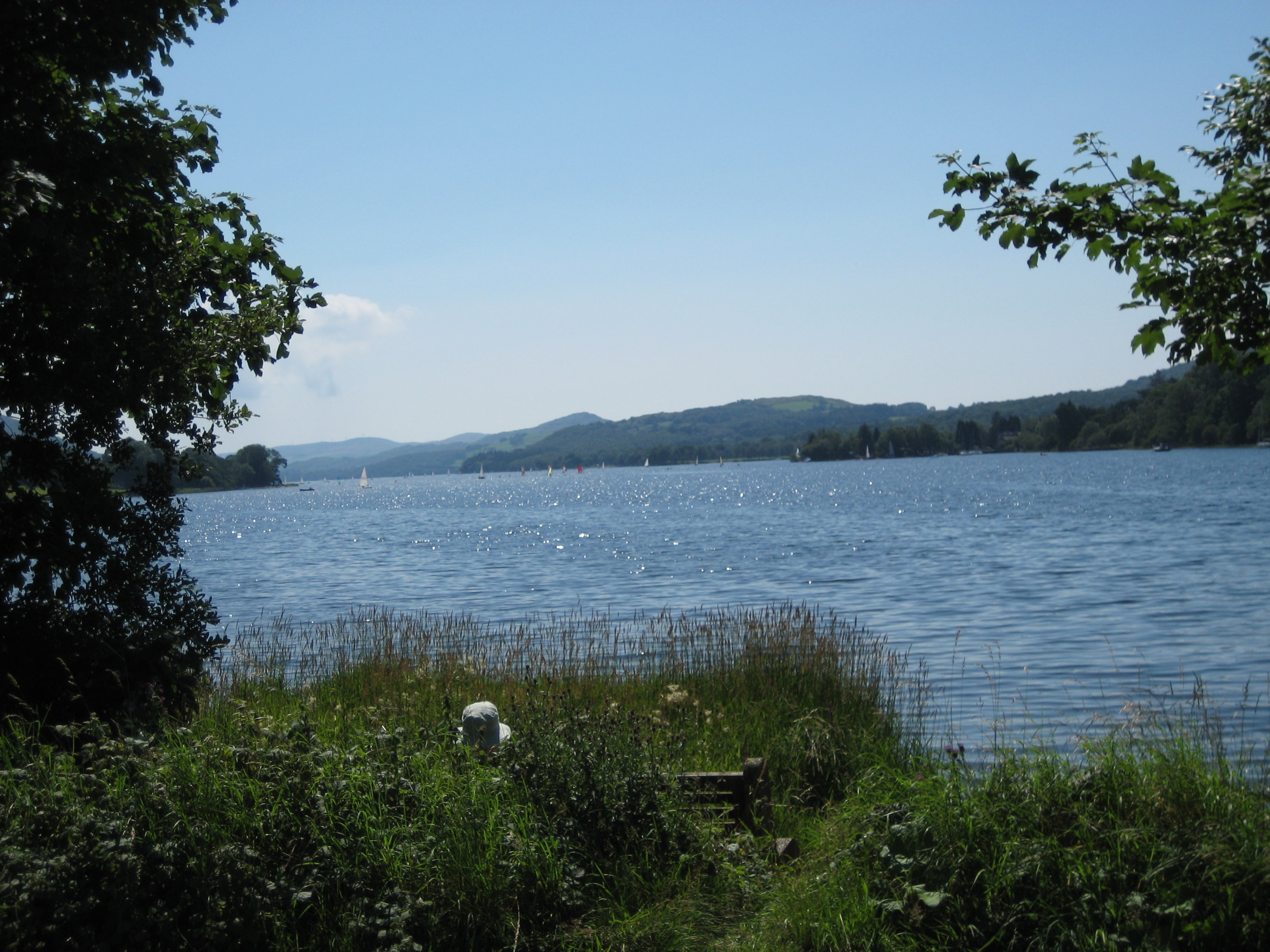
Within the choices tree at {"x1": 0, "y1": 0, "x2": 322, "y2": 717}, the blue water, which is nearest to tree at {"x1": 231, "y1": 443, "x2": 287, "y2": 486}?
the blue water

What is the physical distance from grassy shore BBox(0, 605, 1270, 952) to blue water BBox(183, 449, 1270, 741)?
242 inches

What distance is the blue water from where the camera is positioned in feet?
52.8

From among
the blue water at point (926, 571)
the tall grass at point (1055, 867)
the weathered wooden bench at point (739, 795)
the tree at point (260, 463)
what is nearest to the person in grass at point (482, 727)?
the weathered wooden bench at point (739, 795)

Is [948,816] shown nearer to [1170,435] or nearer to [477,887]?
[477,887]

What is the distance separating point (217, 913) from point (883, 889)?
122 inches

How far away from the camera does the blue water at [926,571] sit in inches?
634

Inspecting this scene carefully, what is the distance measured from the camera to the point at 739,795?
6074mm

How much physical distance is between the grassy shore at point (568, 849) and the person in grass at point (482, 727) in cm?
15

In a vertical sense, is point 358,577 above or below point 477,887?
below

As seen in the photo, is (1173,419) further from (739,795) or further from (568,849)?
(568,849)

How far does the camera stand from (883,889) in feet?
15.1

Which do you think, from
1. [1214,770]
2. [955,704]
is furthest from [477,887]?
[955,704]

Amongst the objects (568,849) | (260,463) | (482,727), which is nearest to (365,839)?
(568,849)

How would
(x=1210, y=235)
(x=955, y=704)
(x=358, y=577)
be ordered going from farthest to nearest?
(x=358, y=577), (x=955, y=704), (x=1210, y=235)
